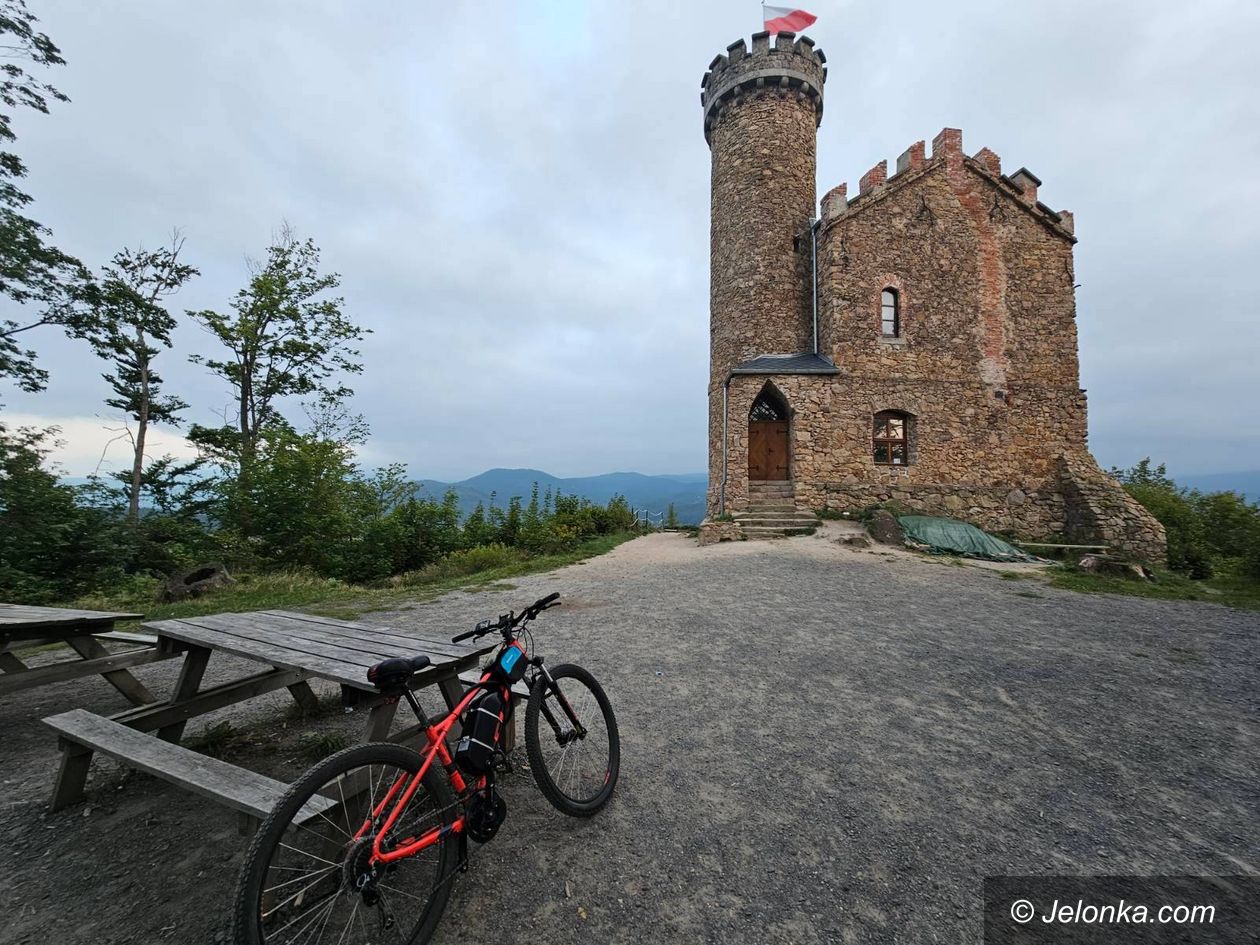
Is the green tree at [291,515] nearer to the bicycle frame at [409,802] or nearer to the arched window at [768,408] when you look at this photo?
the bicycle frame at [409,802]

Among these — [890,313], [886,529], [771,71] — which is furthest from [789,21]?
[886,529]

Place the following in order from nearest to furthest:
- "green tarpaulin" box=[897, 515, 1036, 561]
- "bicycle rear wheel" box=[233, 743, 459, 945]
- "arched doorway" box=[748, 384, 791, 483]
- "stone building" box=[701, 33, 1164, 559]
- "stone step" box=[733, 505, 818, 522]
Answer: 1. "bicycle rear wheel" box=[233, 743, 459, 945]
2. "green tarpaulin" box=[897, 515, 1036, 561]
3. "stone step" box=[733, 505, 818, 522]
4. "stone building" box=[701, 33, 1164, 559]
5. "arched doorway" box=[748, 384, 791, 483]

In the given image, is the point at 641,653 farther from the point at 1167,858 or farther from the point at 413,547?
the point at 413,547

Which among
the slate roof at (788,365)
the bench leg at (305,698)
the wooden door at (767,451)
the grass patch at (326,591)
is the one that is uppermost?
the slate roof at (788,365)

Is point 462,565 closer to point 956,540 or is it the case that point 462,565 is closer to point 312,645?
point 312,645

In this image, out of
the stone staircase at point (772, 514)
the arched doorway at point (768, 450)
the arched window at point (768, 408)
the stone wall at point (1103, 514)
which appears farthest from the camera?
the arched window at point (768, 408)

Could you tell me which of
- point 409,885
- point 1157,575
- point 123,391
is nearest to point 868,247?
point 1157,575

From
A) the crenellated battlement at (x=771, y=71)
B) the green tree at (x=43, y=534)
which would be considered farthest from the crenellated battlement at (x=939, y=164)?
the green tree at (x=43, y=534)

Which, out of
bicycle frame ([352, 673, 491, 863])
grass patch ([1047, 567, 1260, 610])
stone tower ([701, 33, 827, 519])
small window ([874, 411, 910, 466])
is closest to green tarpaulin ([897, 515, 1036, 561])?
grass patch ([1047, 567, 1260, 610])

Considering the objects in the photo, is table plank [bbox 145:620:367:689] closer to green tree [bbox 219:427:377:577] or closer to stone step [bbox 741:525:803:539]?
green tree [bbox 219:427:377:577]

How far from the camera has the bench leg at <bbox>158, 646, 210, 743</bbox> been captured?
9.03 feet

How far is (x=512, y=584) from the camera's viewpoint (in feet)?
27.3

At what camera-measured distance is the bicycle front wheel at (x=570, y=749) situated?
2.20 metres

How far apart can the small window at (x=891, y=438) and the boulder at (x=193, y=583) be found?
623 inches
